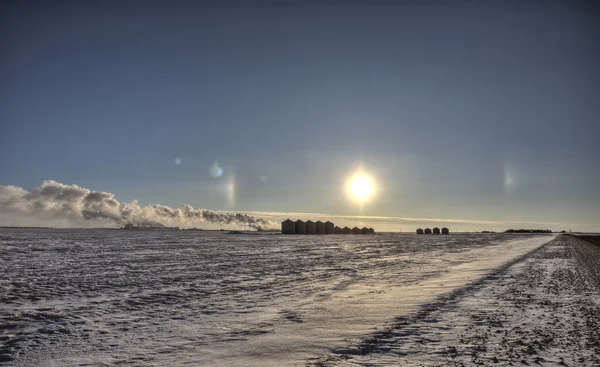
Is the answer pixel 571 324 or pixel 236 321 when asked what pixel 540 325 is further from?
pixel 236 321

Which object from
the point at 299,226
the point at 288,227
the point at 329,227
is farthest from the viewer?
the point at 329,227

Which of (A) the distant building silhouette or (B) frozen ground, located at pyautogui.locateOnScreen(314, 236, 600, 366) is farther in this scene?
(A) the distant building silhouette

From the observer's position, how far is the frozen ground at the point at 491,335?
286 inches

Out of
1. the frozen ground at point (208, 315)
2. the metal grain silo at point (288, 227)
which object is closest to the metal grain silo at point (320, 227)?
the metal grain silo at point (288, 227)

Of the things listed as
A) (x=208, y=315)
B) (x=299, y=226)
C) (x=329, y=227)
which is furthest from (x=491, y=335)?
(x=329, y=227)

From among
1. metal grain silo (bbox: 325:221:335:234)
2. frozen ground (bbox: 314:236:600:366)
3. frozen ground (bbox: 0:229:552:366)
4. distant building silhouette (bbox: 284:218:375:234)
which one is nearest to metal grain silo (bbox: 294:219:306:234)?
distant building silhouette (bbox: 284:218:375:234)

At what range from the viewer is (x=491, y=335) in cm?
886

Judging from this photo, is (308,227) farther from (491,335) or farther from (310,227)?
(491,335)

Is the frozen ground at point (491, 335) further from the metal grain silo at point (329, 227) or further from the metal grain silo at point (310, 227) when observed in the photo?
the metal grain silo at point (329, 227)

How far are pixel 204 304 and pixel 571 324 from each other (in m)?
10.4

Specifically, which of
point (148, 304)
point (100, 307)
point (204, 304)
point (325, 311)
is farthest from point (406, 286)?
point (100, 307)

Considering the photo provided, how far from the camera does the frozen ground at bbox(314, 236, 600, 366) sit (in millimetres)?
7262

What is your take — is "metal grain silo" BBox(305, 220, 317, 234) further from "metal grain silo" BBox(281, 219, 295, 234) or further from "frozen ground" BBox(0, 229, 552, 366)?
"frozen ground" BBox(0, 229, 552, 366)

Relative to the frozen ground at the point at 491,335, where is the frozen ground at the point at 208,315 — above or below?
below
